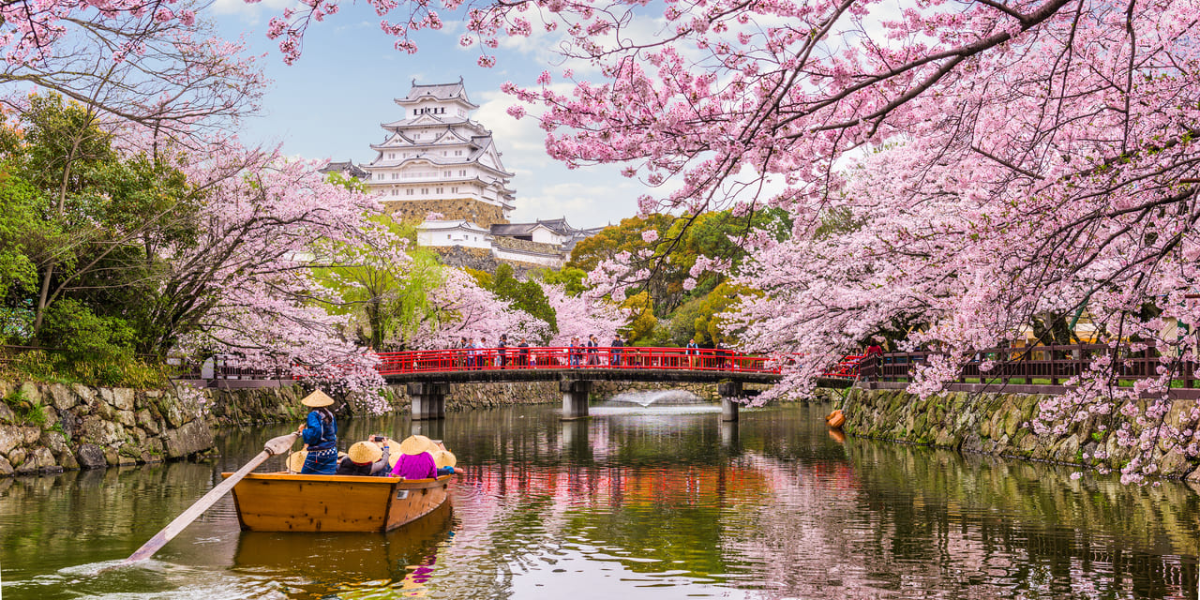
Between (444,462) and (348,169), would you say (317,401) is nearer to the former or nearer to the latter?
(444,462)

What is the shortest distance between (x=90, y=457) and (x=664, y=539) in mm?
11341

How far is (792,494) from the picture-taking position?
48.4ft

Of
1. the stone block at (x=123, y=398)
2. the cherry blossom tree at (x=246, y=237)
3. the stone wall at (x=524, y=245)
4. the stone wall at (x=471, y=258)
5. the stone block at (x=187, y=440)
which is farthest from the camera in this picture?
the stone wall at (x=524, y=245)

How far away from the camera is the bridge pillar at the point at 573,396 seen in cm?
3550

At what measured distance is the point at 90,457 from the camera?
1678 centimetres

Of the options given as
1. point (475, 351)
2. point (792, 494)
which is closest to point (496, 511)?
point (792, 494)

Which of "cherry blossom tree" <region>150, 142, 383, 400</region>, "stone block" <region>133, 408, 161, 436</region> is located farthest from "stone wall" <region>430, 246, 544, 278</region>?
"stone block" <region>133, 408, 161, 436</region>

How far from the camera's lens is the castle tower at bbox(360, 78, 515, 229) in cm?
8494

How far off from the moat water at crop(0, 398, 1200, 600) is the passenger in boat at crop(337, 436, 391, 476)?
818 mm

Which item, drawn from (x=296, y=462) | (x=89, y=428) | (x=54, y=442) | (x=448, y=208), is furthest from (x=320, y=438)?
(x=448, y=208)

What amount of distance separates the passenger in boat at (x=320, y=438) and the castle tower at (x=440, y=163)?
7233 centimetres

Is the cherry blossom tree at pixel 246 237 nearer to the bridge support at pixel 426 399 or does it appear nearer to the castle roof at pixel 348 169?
the bridge support at pixel 426 399

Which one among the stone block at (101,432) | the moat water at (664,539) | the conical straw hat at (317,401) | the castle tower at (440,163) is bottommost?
the moat water at (664,539)

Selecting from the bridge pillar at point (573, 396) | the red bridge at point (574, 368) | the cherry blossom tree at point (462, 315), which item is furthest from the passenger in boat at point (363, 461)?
the cherry blossom tree at point (462, 315)
